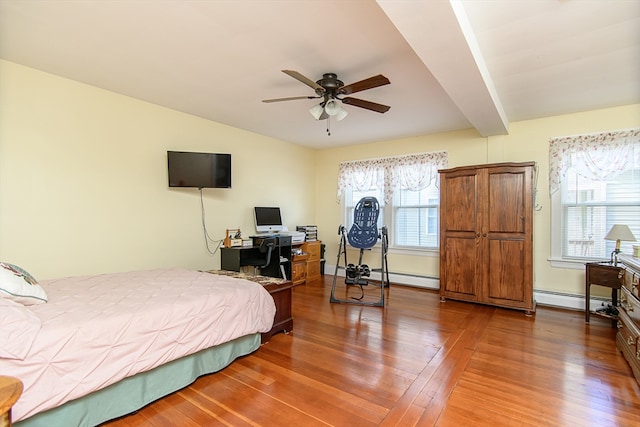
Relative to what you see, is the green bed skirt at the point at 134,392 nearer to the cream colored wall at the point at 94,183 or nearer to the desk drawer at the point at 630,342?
the cream colored wall at the point at 94,183

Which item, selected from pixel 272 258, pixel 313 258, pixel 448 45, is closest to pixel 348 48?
pixel 448 45

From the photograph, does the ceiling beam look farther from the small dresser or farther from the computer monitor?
the computer monitor

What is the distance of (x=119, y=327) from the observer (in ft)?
5.61

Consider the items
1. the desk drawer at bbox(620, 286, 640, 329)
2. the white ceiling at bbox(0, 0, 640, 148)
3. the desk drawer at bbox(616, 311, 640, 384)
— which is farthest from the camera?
the desk drawer at bbox(620, 286, 640, 329)

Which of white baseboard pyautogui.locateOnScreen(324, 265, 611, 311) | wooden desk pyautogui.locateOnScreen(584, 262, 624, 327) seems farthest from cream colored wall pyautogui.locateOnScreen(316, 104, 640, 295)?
wooden desk pyautogui.locateOnScreen(584, 262, 624, 327)

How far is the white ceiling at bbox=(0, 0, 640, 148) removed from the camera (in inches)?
75.7

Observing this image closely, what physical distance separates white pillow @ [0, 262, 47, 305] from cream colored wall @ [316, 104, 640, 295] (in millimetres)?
4560

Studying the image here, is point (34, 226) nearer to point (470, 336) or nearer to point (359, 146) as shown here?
point (470, 336)

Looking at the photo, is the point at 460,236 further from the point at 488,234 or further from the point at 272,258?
the point at 272,258

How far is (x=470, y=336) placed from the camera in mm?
2977

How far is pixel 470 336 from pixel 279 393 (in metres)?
1.98

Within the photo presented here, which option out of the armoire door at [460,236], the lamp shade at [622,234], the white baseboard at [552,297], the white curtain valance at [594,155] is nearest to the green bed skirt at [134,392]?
the armoire door at [460,236]

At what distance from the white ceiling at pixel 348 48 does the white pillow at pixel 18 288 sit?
1.70 m

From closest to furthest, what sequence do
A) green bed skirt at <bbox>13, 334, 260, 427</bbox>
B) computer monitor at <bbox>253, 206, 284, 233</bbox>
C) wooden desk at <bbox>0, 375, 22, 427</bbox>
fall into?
1. wooden desk at <bbox>0, 375, 22, 427</bbox>
2. green bed skirt at <bbox>13, 334, 260, 427</bbox>
3. computer monitor at <bbox>253, 206, 284, 233</bbox>
